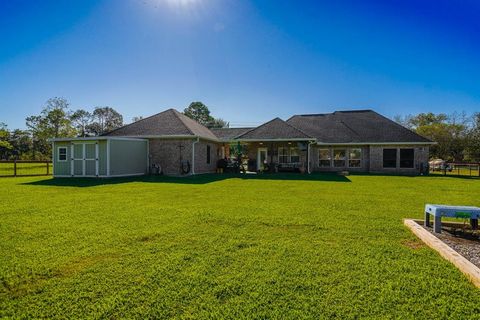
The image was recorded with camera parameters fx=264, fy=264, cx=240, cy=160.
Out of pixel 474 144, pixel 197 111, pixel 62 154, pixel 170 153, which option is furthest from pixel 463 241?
pixel 197 111

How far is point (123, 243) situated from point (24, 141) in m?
67.7

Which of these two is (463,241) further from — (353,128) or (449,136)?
(449,136)

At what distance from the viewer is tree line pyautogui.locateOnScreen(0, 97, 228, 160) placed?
4322 centimetres

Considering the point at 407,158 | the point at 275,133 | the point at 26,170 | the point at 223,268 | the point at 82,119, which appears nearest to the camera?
the point at 223,268

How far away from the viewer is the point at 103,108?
62.4m

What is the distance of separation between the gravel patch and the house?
45.0ft

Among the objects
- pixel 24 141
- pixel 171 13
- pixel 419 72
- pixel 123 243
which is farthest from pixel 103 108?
pixel 123 243

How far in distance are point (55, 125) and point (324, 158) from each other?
43373 mm

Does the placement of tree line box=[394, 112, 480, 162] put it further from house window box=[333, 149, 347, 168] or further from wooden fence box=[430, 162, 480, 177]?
house window box=[333, 149, 347, 168]

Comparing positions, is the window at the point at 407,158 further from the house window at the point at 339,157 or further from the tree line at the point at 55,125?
the tree line at the point at 55,125

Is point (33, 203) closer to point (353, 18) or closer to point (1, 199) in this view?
point (1, 199)

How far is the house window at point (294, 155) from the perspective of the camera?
71.1ft

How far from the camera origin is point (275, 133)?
1978 centimetres

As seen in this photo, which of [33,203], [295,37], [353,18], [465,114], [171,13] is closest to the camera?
[33,203]
